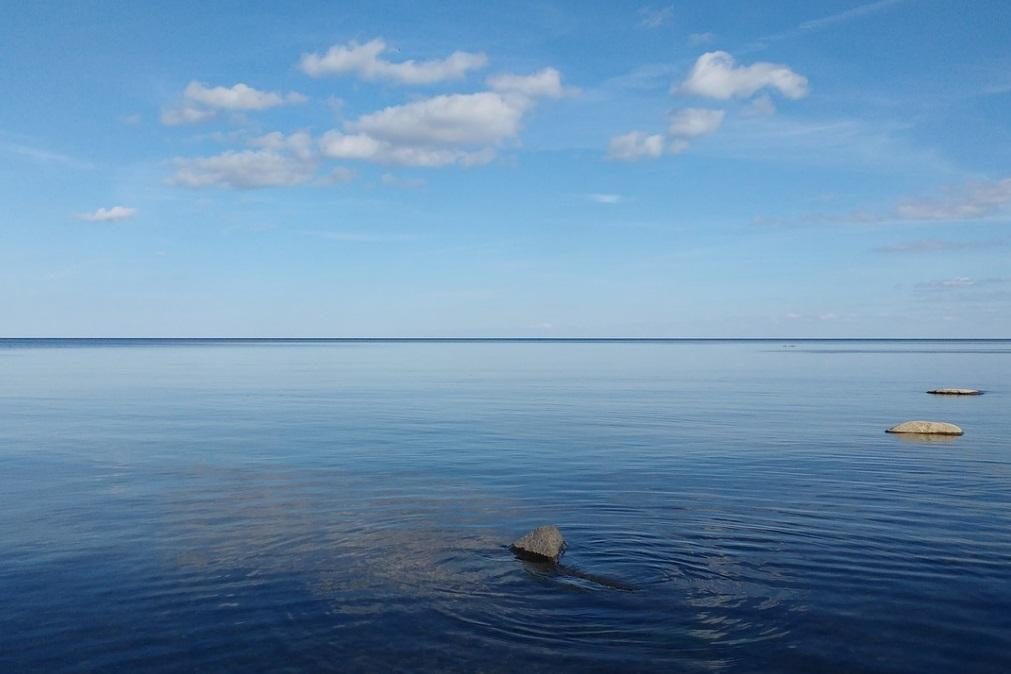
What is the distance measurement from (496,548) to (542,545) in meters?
1.36

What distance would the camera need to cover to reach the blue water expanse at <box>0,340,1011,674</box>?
12781mm

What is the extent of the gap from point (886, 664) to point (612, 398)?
1936 inches

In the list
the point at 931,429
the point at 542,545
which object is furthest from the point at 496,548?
the point at 931,429

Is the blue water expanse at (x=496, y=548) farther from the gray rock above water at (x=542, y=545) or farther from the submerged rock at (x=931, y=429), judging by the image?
the submerged rock at (x=931, y=429)

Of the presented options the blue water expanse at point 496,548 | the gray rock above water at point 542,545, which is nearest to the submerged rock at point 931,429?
the blue water expanse at point 496,548

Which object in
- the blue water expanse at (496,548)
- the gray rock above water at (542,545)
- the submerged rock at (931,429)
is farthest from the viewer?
the submerged rock at (931,429)

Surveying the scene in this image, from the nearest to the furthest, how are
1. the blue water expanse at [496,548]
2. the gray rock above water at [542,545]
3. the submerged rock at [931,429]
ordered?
the blue water expanse at [496,548] < the gray rock above water at [542,545] < the submerged rock at [931,429]

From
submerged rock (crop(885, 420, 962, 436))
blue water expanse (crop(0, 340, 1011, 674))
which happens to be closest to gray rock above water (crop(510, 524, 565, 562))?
blue water expanse (crop(0, 340, 1011, 674))

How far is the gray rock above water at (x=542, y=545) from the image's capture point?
17422mm

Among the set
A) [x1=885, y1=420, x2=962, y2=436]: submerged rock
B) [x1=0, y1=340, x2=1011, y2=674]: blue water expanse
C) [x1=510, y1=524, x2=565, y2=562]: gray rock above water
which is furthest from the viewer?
[x1=885, y1=420, x2=962, y2=436]: submerged rock

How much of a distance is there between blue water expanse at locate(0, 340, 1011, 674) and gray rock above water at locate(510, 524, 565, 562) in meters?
0.49

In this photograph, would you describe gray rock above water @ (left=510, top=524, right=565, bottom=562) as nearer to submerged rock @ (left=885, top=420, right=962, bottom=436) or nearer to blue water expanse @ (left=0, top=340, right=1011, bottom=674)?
blue water expanse @ (left=0, top=340, right=1011, bottom=674)

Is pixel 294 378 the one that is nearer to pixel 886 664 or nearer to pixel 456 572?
pixel 456 572

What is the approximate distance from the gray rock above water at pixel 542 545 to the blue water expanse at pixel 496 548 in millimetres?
492
